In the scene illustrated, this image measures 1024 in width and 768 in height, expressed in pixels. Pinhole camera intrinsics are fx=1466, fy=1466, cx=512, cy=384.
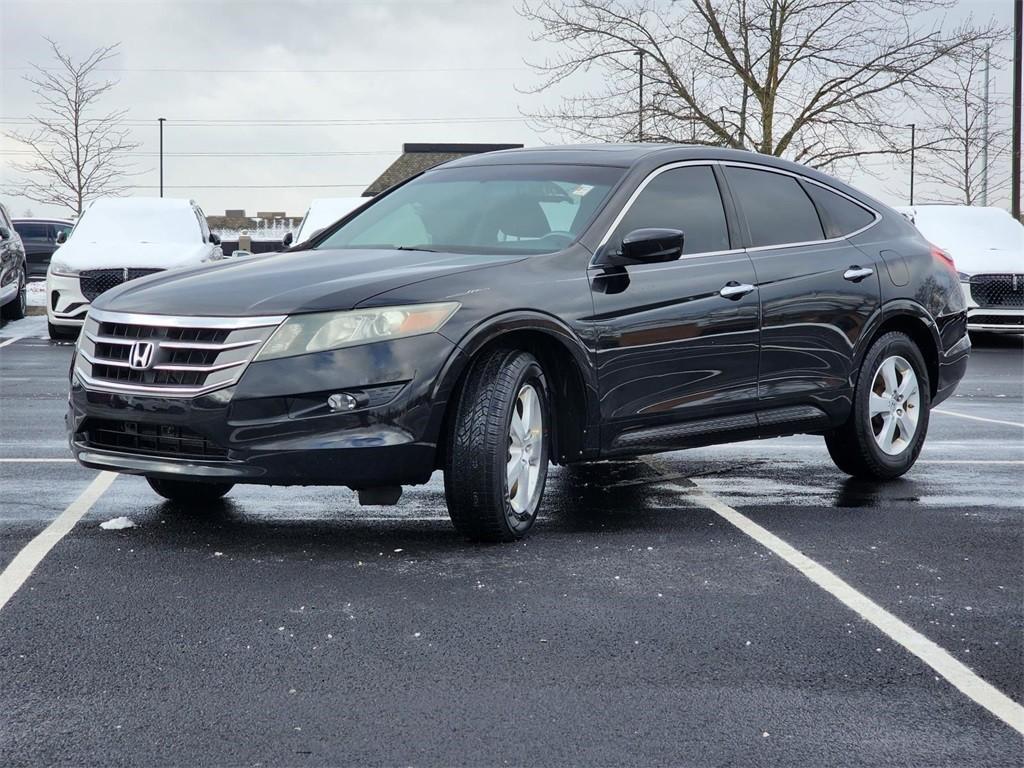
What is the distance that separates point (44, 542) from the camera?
6.09 m

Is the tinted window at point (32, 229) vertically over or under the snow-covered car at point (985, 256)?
over

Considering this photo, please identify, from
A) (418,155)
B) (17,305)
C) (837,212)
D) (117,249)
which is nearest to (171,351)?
→ (837,212)

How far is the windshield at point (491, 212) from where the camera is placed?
263 inches

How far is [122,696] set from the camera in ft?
13.3

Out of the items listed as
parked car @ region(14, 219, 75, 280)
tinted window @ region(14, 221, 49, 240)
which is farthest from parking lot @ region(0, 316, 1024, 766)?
tinted window @ region(14, 221, 49, 240)

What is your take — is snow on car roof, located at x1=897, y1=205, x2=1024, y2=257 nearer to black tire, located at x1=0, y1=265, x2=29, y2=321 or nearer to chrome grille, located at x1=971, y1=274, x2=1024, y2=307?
chrome grille, located at x1=971, y1=274, x2=1024, y2=307

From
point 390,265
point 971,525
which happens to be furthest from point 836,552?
point 390,265

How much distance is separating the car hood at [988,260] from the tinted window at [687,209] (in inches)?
549

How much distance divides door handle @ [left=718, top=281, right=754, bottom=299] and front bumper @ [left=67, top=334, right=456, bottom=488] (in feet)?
5.84

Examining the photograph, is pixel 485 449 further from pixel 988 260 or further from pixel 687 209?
pixel 988 260

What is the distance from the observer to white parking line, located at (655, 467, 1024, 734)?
4102 mm

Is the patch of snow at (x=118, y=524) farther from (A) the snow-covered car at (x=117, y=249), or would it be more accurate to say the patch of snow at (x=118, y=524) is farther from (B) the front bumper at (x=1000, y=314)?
(B) the front bumper at (x=1000, y=314)

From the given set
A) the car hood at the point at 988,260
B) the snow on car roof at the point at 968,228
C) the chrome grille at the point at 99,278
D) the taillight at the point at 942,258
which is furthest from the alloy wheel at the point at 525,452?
A: the snow on car roof at the point at 968,228

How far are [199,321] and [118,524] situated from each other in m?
1.31
